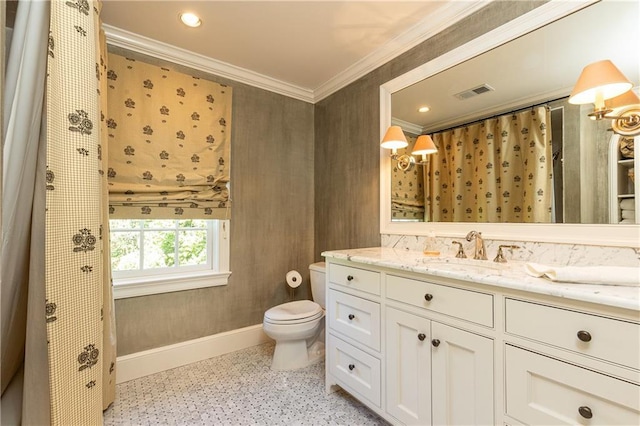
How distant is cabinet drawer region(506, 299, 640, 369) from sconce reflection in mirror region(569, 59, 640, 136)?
0.84 meters

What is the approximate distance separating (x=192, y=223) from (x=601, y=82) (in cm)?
259

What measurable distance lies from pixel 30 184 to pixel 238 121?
176 cm

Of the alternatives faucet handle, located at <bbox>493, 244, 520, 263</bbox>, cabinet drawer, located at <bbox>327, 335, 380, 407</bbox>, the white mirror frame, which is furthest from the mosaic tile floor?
the white mirror frame

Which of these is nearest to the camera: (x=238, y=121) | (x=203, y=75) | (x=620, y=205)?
(x=620, y=205)

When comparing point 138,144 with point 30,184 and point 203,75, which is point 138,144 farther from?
point 30,184

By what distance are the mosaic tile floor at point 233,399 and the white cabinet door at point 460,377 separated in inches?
20.9

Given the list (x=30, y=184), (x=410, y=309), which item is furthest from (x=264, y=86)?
(x=410, y=309)

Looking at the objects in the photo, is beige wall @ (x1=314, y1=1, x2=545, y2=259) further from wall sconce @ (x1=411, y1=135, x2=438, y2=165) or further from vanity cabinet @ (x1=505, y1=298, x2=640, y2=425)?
vanity cabinet @ (x1=505, y1=298, x2=640, y2=425)

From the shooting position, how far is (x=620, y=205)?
3.96 ft

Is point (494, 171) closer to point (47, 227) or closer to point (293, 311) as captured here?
point (293, 311)

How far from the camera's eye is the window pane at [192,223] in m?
2.37

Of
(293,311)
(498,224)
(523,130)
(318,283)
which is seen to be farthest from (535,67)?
(293,311)

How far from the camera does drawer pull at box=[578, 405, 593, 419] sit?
87 centimetres

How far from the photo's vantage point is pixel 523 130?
1.53m
